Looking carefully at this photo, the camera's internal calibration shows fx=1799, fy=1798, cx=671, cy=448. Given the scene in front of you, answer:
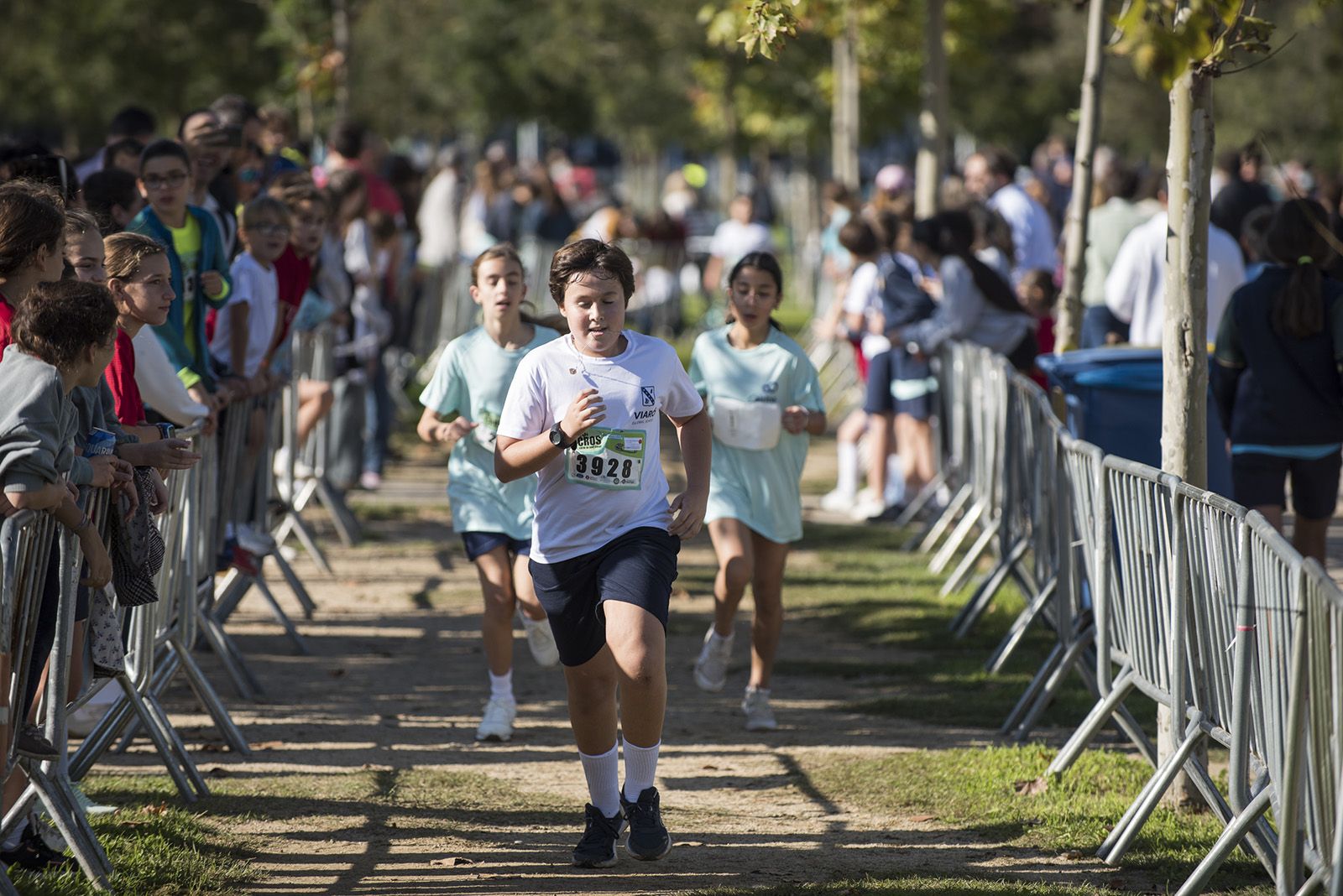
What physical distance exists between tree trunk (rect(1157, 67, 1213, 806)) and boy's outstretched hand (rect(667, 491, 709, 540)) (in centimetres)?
171

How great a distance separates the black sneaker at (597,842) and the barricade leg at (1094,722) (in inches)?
66.9

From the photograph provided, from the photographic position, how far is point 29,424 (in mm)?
4641

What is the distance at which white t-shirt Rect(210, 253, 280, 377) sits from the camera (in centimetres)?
866

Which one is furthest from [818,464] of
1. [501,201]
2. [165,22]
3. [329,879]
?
[165,22]

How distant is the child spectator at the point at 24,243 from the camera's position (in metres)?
5.22

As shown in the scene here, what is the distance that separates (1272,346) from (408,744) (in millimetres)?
3894

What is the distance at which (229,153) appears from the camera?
364 inches

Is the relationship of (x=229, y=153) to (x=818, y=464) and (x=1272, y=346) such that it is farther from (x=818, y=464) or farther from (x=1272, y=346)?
(x=818, y=464)

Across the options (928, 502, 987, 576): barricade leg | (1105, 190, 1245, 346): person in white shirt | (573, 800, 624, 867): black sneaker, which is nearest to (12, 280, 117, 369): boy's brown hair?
(573, 800, 624, 867): black sneaker

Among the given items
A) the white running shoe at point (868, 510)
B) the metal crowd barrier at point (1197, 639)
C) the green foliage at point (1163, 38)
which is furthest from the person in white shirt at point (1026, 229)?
the green foliage at point (1163, 38)

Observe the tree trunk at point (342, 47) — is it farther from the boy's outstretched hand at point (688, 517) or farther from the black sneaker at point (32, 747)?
the black sneaker at point (32, 747)

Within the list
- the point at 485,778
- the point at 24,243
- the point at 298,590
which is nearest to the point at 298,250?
the point at 298,590

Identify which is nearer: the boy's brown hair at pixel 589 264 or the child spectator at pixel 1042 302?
the boy's brown hair at pixel 589 264

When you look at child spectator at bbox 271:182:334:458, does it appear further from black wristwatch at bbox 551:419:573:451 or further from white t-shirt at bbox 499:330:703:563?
black wristwatch at bbox 551:419:573:451
